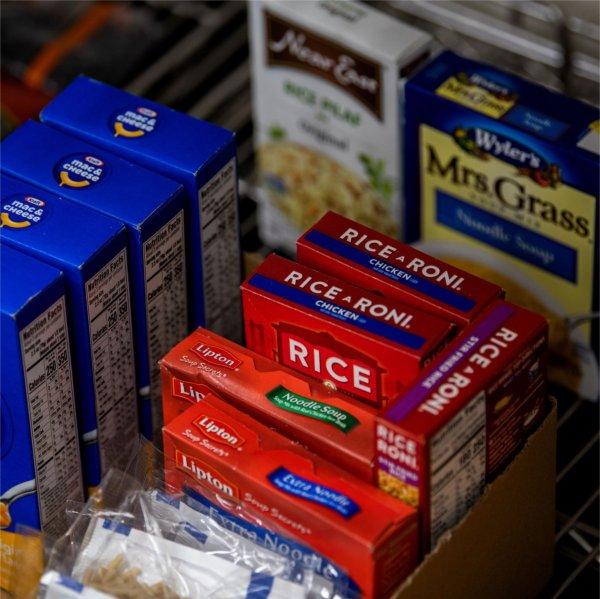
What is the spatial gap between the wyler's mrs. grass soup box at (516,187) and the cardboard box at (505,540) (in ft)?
1.00

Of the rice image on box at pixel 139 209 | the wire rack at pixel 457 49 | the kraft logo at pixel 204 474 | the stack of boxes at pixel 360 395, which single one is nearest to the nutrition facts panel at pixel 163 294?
the rice image on box at pixel 139 209

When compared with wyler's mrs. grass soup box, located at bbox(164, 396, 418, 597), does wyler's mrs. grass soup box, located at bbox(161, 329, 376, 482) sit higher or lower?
higher

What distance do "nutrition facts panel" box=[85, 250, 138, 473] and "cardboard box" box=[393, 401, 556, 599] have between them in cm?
37

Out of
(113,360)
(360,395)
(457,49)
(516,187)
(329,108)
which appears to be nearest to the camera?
(360,395)

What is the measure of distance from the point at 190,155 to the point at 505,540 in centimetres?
48

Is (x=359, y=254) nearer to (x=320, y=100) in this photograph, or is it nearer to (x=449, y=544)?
(x=449, y=544)

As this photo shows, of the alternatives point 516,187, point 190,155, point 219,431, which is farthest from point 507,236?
point 219,431

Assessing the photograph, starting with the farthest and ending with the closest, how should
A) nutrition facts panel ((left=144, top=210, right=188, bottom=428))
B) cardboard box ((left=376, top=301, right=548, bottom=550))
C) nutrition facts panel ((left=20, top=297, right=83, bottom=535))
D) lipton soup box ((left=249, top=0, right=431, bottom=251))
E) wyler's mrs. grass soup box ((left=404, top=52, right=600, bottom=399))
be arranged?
lipton soup box ((left=249, top=0, right=431, bottom=251))
wyler's mrs. grass soup box ((left=404, top=52, right=600, bottom=399))
nutrition facts panel ((left=144, top=210, right=188, bottom=428))
nutrition facts panel ((left=20, top=297, right=83, bottom=535))
cardboard box ((left=376, top=301, right=548, bottom=550))

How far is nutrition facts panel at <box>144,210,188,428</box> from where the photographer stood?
1314mm

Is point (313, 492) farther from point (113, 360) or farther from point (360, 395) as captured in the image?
point (113, 360)

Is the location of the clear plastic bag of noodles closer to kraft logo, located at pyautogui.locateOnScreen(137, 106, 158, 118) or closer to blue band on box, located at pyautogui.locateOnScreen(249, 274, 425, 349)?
blue band on box, located at pyautogui.locateOnScreen(249, 274, 425, 349)

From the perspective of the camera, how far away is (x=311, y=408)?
1.18 metres

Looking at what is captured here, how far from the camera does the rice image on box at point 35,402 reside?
1.18 meters

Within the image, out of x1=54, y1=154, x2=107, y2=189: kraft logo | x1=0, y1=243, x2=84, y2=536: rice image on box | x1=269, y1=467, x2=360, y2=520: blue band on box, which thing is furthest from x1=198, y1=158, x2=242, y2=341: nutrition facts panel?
x1=269, y1=467, x2=360, y2=520: blue band on box
